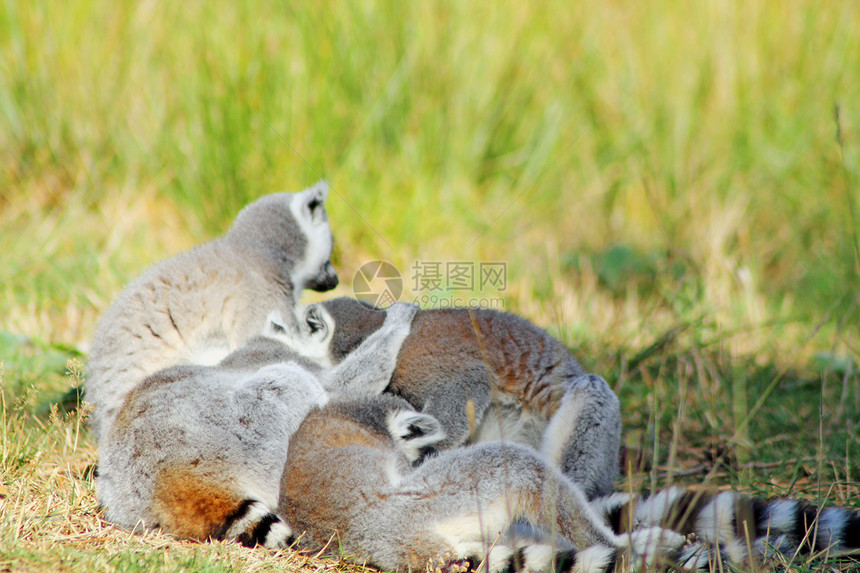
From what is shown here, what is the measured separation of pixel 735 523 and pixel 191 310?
2.71m

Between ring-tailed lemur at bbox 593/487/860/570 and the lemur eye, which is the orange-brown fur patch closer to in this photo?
the lemur eye

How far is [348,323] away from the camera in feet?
12.8

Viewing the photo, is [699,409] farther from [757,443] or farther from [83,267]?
[83,267]

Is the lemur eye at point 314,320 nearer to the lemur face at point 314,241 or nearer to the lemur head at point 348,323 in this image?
the lemur head at point 348,323

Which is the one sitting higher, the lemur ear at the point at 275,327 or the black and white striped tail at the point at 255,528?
the lemur ear at the point at 275,327

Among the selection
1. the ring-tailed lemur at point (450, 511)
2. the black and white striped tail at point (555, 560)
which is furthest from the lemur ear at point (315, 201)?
the black and white striped tail at point (555, 560)

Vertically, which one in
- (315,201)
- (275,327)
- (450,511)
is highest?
(315,201)

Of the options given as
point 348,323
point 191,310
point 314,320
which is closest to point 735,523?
point 348,323

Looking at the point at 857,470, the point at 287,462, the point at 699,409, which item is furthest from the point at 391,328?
the point at 857,470

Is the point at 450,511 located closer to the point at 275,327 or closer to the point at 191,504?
the point at 191,504

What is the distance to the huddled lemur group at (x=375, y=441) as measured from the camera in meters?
2.62

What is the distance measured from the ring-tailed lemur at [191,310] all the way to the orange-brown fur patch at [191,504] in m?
0.99

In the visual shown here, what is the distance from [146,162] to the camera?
22.9ft

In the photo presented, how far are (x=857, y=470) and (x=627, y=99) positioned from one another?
5295 millimetres
